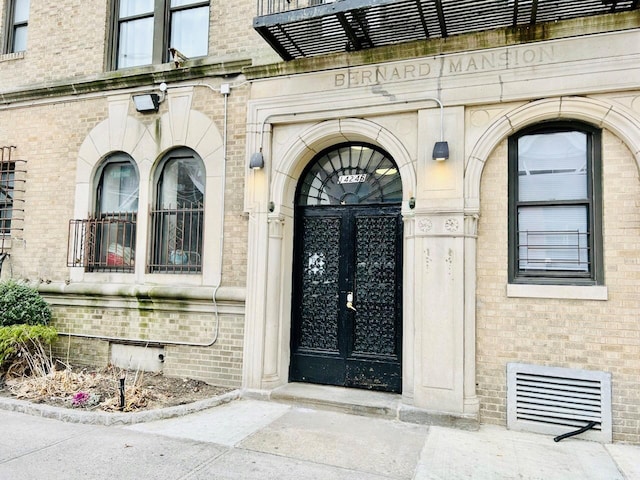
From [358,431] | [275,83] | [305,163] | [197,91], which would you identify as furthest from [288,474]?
[197,91]

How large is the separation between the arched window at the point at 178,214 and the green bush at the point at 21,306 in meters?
1.95

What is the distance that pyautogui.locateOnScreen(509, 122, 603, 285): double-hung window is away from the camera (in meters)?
5.53

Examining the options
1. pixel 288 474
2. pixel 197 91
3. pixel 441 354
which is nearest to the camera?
pixel 288 474

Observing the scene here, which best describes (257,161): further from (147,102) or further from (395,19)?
(395,19)

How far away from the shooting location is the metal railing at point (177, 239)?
7.34 metres

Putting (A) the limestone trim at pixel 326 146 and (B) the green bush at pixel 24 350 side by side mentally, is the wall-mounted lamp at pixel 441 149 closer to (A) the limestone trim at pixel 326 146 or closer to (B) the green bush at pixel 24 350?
(A) the limestone trim at pixel 326 146

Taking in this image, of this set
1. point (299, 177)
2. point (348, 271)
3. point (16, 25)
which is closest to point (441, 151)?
point (348, 271)

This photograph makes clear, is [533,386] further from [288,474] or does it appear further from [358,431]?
[288,474]

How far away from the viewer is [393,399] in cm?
609

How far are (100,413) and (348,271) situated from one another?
3562 millimetres

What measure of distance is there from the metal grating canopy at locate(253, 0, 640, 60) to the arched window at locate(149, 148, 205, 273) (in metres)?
2.45

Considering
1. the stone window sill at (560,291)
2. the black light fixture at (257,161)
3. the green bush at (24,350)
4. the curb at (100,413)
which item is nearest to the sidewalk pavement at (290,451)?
the curb at (100,413)

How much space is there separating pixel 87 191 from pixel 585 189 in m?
7.57

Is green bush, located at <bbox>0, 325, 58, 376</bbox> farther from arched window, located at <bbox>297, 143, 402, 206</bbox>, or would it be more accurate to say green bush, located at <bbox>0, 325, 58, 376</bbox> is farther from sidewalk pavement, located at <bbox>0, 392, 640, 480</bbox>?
arched window, located at <bbox>297, 143, 402, 206</bbox>
